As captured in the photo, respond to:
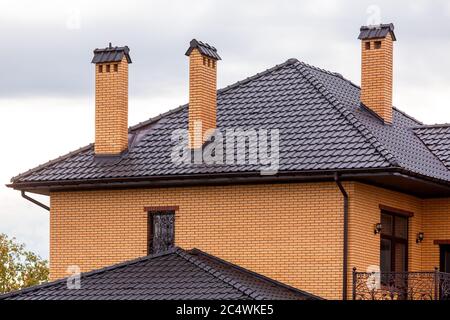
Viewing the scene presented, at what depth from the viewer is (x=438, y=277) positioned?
26766mm

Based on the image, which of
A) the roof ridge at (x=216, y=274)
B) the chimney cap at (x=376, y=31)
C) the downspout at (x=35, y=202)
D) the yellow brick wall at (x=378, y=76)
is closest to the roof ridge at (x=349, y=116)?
the yellow brick wall at (x=378, y=76)

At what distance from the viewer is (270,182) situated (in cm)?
2780

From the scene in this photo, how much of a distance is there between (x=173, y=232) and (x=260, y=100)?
3.75 m

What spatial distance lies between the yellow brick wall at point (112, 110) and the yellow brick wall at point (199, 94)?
1652mm

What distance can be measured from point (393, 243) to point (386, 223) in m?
0.53

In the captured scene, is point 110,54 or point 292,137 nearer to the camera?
point 292,137

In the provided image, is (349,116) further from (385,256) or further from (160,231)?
(160,231)

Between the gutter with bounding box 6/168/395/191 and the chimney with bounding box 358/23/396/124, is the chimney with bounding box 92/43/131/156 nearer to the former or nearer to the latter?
the gutter with bounding box 6/168/395/191

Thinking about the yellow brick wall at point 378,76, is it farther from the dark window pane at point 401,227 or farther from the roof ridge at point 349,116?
the dark window pane at point 401,227

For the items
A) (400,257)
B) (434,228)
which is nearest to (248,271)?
(400,257)

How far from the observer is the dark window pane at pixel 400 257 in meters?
29.3

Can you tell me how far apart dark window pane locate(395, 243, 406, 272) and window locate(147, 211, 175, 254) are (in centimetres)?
487

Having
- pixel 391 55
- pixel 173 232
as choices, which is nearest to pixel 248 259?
pixel 173 232

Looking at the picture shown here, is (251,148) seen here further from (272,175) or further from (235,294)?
(235,294)
